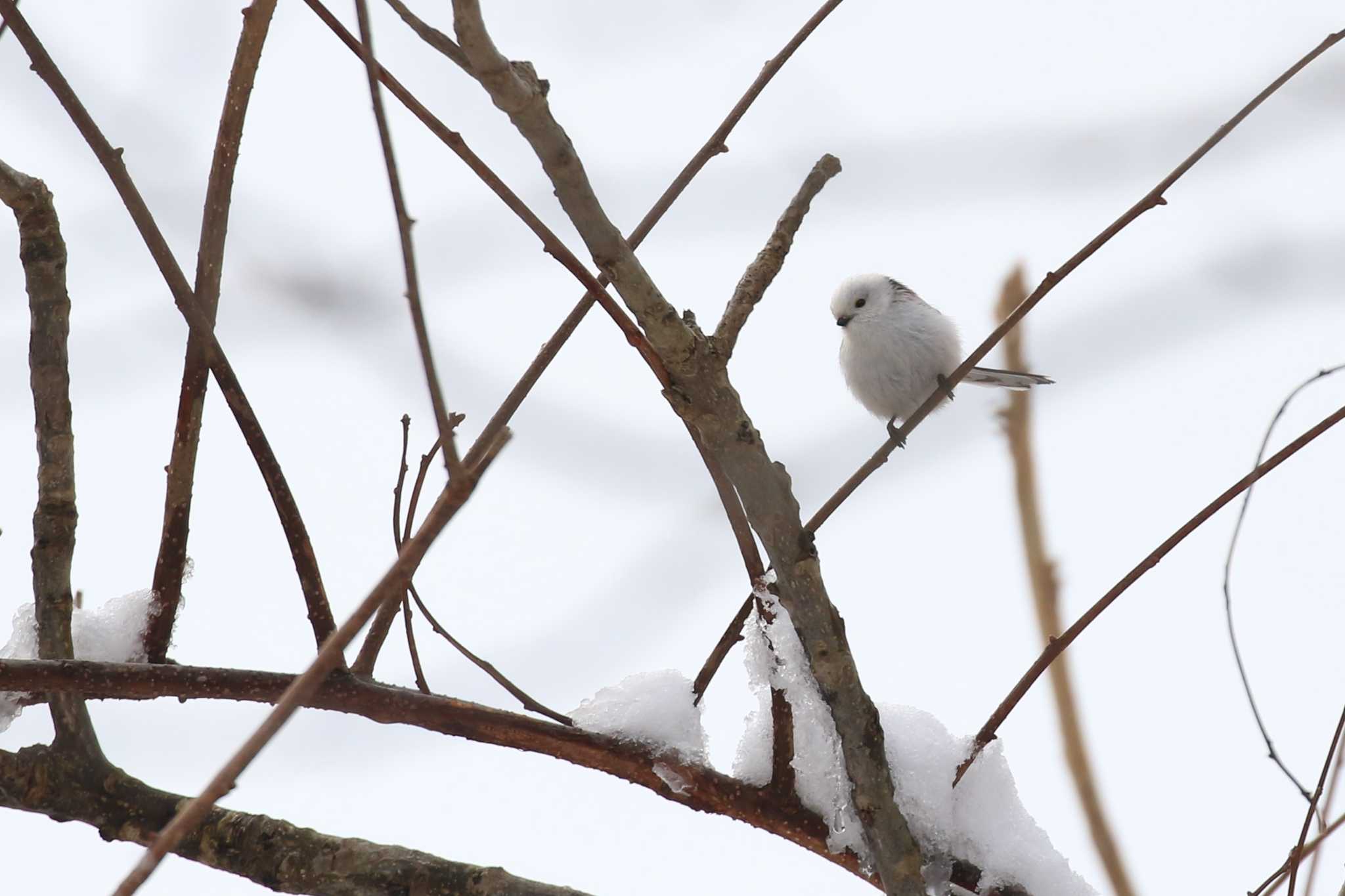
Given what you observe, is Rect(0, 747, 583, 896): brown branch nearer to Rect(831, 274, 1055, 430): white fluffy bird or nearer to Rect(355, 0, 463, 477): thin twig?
Rect(355, 0, 463, 477): thin twig

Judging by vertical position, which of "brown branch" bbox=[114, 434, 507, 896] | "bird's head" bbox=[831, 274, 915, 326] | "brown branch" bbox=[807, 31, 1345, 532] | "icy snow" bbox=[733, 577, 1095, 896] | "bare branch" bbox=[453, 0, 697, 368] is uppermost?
"bird's head" bbox=[831, 274, 915, 326]

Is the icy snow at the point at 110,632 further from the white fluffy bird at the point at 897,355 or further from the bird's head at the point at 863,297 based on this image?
the bird's head at the point at 863,297

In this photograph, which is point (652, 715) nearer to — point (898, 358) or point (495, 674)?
point (495, 674)

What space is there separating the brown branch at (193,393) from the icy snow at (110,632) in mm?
13

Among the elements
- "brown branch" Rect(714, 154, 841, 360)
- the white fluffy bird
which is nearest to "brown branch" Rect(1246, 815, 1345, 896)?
"brown branch" Rect(714, 154, 841, 360)

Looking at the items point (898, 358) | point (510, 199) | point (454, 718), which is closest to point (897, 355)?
point (898, 358)

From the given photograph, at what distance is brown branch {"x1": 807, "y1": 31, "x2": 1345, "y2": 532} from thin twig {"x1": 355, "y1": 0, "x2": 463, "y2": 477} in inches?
22.0

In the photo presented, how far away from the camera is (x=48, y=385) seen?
4.62 ft

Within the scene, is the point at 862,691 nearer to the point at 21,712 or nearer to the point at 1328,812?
the point at 1328,812

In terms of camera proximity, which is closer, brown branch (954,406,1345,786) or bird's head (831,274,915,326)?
brown branch (954,406,1345,786)

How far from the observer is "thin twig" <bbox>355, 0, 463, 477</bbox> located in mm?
629

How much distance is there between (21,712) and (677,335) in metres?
0.88

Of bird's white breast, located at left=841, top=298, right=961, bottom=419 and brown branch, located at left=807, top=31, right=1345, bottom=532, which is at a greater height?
bird's white breast, located at left=841, top=298, right=961, bottom=419

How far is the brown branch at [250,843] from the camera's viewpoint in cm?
126
